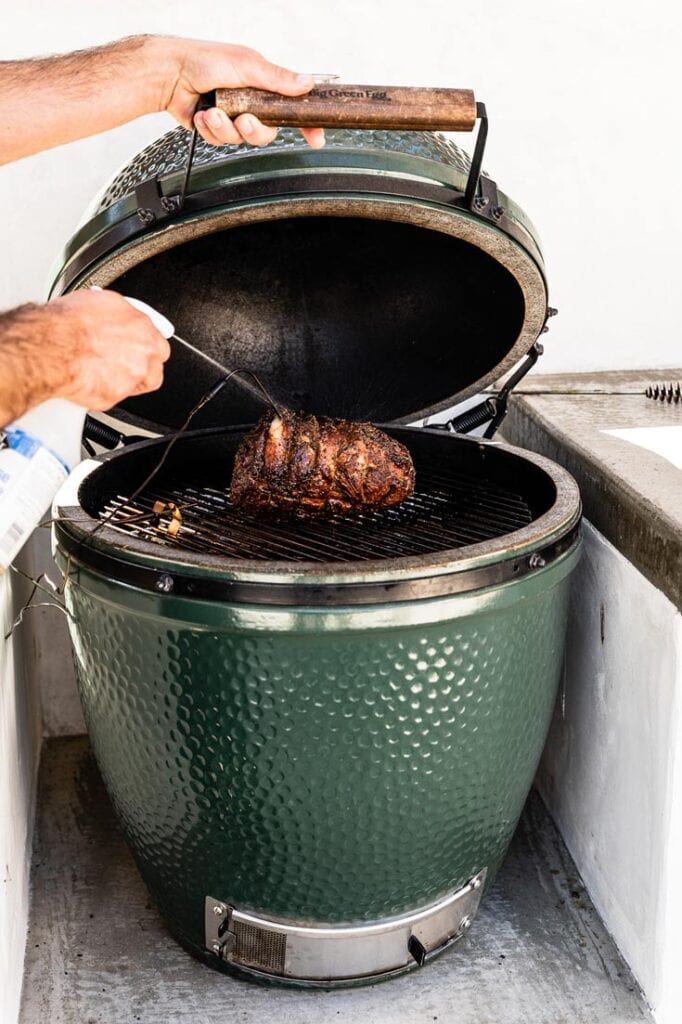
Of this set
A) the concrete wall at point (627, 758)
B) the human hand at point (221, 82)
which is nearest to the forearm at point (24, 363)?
the human hand at point (221, 82)

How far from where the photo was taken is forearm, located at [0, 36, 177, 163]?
7.84 feet

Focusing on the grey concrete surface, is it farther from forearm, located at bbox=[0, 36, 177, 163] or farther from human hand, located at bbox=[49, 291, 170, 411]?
forearm, located at bbox=[0, 36, 177, 163]

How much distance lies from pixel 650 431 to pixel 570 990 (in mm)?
1441

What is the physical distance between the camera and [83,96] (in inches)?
94.1

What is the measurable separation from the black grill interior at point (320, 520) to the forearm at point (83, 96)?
2.52 ft

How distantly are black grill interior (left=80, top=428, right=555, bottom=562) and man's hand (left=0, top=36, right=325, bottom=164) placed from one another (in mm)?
776

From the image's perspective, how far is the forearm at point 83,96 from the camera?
2.39m

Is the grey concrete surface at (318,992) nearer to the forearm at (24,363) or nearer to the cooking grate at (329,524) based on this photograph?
the cooking grate at (329,524)

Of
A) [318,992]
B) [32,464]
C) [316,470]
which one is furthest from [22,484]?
[318,992]

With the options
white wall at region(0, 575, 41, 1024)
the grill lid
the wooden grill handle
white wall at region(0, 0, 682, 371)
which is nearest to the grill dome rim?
white wall at region(0, 575, 41, 1024)

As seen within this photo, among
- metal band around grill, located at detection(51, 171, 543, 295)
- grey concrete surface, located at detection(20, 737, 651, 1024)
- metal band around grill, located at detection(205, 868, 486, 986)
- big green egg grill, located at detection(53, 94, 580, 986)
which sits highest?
metal band around grill, located at detection(51, 171, 543, 295)

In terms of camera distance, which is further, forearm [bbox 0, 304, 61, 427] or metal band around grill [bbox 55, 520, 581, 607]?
metal band around grill [bbox 55, 520, 581, 607]

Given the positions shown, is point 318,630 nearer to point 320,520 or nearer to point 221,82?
point 320,520

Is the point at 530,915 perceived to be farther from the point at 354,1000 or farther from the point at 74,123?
the point at 74,123
